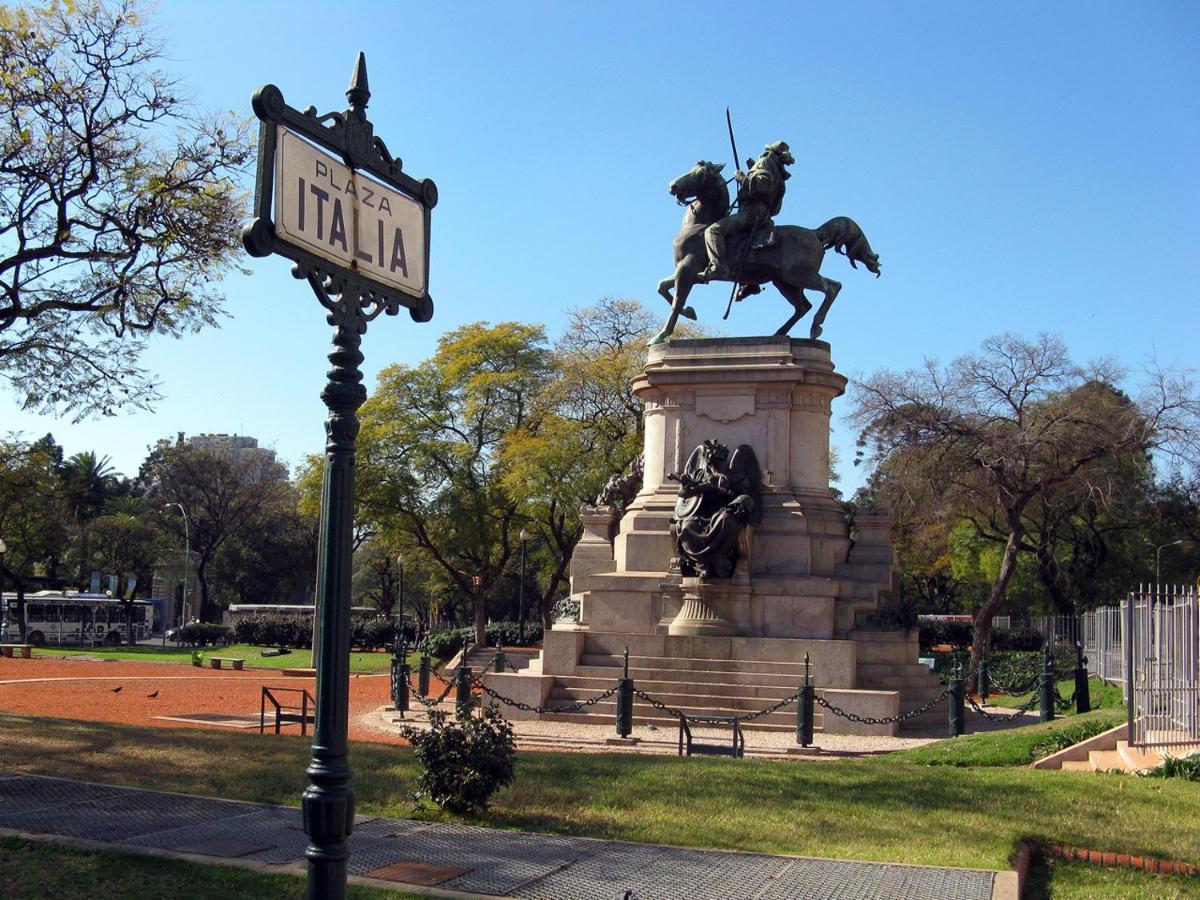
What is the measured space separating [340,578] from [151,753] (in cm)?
922

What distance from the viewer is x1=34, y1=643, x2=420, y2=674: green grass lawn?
148ft

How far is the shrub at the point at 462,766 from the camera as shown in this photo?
10.1 meters

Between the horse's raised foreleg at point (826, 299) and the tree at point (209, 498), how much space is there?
5615cm

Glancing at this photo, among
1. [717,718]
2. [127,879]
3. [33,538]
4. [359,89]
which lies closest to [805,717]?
[717,718]

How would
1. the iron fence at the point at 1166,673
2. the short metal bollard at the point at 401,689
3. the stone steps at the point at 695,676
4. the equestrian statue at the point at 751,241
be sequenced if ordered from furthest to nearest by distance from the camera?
the equestrian statue at the point at 751,241
the short metal bollard at the point at 401,689
the stone steps at the point at 695,676
the iron fence at the point at 1166,673

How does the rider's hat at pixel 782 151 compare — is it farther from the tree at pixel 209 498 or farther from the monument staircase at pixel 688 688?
the tree at pixel 209 498

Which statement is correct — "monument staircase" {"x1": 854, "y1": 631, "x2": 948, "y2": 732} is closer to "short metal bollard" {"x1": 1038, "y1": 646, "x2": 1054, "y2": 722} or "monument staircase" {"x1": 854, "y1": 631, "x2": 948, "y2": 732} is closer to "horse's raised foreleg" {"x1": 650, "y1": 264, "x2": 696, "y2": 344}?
"short metal bollard" {"x1": 1038, "y1": 646, "x2": 1054, "y2": 722}

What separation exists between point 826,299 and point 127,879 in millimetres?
19618

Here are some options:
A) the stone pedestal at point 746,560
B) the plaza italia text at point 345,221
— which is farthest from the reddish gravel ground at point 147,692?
the plaza italia text at point 345,221

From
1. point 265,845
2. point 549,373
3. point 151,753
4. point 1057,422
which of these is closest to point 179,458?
point 549,373

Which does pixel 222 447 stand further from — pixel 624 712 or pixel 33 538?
pixel 624 712

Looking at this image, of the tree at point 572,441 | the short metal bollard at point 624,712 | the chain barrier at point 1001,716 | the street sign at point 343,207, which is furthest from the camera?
the tree at point 572,441

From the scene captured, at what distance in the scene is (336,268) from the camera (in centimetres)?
498

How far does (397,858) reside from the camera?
8430 millimetres
